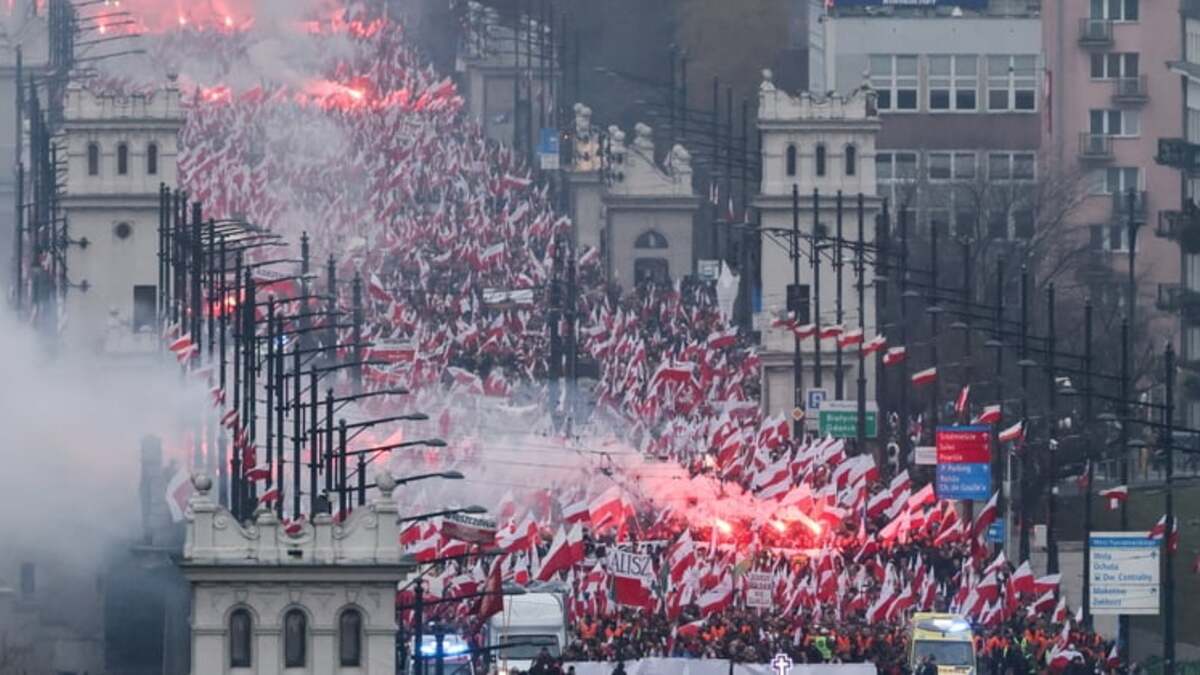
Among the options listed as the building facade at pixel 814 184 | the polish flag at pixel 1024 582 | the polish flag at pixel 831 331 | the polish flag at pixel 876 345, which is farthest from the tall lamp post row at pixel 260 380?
the building facade at pixel 814 184

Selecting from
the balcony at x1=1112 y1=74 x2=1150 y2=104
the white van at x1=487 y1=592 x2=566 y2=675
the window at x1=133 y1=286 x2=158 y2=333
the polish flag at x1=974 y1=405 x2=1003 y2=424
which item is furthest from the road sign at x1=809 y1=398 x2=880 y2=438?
the balcony at x1=1112 y1=74 x2=1150 y2=104

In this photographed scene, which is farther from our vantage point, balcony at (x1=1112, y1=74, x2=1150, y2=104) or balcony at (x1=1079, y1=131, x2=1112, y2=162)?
balcony at (x1=1079, y1=131, x2=1112, y2=162)

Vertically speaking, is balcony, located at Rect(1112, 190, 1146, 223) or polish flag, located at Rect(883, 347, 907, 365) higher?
balcony, located at Rect(1112, 190, 1146, 223)

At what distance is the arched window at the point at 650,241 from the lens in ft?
641

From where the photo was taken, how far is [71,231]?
556 feet

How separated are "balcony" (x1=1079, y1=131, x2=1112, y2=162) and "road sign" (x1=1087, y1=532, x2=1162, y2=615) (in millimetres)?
84597

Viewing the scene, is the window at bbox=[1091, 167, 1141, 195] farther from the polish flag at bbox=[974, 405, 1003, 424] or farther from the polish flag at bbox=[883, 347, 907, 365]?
the polish flag at bbox=[974, 405, 1003, 424]

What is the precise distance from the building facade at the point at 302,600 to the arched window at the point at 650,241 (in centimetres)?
9318

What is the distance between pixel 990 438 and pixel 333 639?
1145 inches

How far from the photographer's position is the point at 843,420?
481 feet

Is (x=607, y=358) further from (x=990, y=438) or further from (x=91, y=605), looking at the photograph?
(x=91, y=605)

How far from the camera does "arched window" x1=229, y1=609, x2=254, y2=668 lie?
10250 cm

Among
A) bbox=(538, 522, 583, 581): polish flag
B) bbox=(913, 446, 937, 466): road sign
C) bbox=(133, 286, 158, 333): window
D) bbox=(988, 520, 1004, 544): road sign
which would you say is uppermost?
bbox=(133, 286, 158, 333): window

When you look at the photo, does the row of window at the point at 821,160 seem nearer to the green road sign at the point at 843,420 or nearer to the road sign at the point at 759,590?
the green road sign at the point at 843,420
